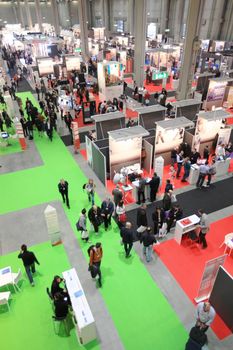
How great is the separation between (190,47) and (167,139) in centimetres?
670

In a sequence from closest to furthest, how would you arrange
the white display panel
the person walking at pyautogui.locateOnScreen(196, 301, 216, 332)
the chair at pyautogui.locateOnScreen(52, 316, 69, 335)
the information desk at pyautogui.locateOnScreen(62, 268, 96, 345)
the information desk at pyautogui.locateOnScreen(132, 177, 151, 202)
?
the person walking at pyautogui.locateOnScreen(196, 301, 216, 332) < the information desk at pyautogui.locateOnScreen(62, 268, 96, 345) < the chair at pyautogui.locateOnScreen(52, 316, 69, 335) < the information desk at pyautogui.locateOnScreen(132, 177, 151, 202) < the white display panel

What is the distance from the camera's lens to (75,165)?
12016 mm

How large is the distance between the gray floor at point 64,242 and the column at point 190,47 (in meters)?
10.9

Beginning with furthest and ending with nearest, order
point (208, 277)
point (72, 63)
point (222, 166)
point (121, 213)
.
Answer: point (72, 63) → point (222, 166) → point (121, 213) → point (208, 277)

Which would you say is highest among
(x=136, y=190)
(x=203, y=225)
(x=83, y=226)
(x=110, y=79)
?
(x=110, y=79)

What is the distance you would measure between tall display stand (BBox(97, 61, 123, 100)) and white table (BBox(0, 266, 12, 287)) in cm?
1477

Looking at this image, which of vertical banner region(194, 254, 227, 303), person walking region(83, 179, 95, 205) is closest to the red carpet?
vertical banner region(194, 254, 227, 303)

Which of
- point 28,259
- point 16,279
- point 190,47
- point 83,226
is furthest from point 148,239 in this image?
point 190,47

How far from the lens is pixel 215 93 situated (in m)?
17.4

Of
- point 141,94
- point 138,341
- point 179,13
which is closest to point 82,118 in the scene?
point 141,94

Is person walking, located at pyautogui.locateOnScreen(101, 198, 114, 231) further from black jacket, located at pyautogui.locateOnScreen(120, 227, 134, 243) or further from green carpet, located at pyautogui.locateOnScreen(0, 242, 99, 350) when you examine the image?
green carpet, located at pyautogui.locateOnScreen(0, 242, 99, 350)

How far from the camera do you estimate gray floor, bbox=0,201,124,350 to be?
573 centimetres

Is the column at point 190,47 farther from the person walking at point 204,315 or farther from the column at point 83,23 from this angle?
the column at point 83,23

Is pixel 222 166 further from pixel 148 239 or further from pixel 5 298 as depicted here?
pixel 5 298
